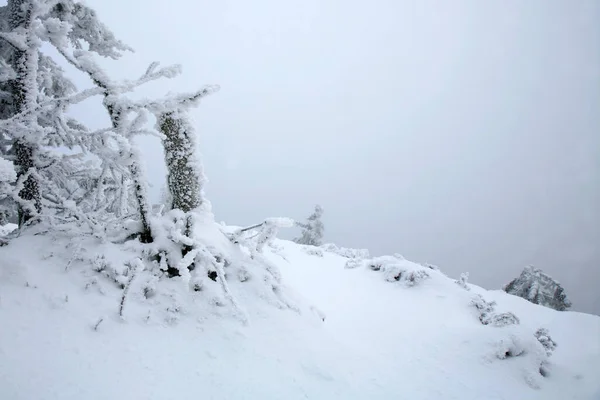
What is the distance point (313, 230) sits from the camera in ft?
98.1

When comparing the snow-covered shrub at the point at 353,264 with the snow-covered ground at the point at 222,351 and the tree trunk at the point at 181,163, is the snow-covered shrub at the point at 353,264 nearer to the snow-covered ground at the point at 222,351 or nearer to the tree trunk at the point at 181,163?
the snow-covered ground at the point at 222,351

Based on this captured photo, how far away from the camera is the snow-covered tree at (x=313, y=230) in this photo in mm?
29641

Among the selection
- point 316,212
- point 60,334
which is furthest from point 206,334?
point 316,212

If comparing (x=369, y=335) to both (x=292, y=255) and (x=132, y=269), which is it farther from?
(x=292, y=255)

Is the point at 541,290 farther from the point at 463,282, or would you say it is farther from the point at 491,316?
the point at 491,316

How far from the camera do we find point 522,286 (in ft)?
66.9

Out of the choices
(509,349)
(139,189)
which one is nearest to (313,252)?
(509,349)

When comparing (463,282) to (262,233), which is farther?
(463,282)

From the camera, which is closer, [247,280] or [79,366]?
[79,366]

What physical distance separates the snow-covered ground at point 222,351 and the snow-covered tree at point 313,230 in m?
21.4

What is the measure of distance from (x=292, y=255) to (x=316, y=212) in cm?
1706

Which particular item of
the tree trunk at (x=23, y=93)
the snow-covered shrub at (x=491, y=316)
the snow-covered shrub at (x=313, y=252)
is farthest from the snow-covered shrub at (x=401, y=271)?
the tree trunk at (x=23, y=93)

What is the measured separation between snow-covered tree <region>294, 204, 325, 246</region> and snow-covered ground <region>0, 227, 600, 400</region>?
844 inches

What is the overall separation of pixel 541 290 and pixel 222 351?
2402cm
